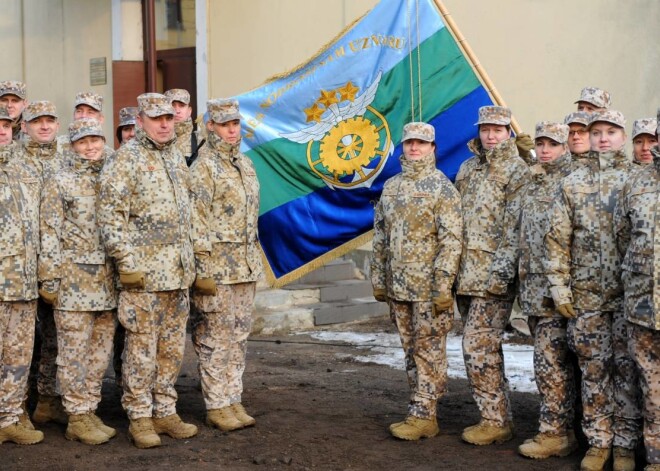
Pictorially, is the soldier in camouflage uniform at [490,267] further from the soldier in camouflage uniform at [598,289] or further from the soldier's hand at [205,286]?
the soldier's hand at [205,286]

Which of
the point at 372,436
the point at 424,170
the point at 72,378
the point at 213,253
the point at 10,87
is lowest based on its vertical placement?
the point at 372,436

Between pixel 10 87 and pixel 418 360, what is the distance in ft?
11.6

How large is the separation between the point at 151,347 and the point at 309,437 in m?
1.16

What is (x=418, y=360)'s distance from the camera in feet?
23.2

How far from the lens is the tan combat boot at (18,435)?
22.3 ft

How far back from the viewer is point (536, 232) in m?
6.55

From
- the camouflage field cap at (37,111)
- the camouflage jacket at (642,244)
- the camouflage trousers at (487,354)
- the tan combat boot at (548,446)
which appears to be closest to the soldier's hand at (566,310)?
the camouflage jacket at (642,244)

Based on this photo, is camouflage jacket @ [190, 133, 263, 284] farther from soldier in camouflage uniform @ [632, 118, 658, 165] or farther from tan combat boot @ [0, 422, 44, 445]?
soldier in camouflage uniform @ [632, 118, 658, 165]

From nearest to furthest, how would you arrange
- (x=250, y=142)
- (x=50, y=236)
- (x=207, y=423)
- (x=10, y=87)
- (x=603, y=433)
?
(x=603, y=433)
(x=50, y=236)
(x=207, y=423)
(x=10, y=87)
(x=250, y=142)

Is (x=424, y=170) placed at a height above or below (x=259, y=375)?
above

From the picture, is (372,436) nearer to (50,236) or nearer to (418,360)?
(418,360)

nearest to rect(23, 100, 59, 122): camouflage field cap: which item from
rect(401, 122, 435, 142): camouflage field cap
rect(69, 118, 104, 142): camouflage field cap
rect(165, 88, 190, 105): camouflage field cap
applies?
rect(69, 118, 104, 142): camouflage field cap

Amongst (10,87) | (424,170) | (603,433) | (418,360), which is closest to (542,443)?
(603,433)

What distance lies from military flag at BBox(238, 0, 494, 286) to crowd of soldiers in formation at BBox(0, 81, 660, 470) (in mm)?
1030
